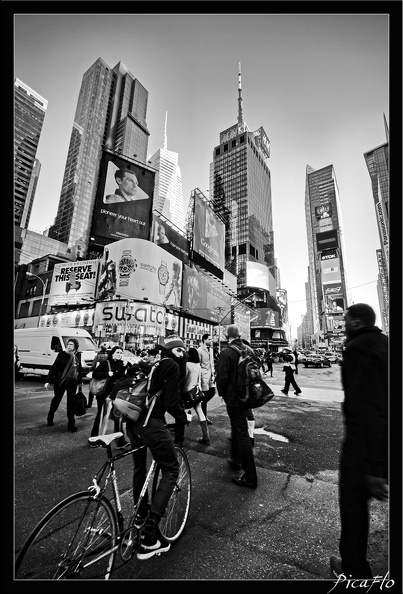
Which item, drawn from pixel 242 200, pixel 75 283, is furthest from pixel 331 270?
pixel 75 283

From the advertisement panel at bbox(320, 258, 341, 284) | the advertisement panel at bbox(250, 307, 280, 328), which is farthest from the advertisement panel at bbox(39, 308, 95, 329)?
the advertisement panel at bbox(320, 258, 341, 284)

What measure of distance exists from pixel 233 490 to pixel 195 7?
4.68m

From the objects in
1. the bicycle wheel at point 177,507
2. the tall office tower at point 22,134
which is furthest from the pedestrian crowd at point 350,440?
the tall office tower at point 22,134

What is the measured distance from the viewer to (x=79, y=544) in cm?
179

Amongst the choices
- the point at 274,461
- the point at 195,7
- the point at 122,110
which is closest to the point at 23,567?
the point at 274,461

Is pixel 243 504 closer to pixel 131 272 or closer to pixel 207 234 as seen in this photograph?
pixel 131 272

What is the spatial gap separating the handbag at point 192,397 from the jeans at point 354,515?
113 inches

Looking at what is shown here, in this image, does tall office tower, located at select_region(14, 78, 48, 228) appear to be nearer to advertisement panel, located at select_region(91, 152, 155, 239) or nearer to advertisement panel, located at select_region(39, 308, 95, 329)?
advertisement panel, located at select_region(91, 152, 155, 239)

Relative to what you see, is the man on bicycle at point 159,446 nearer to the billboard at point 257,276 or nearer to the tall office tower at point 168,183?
the billboard at point 257,276

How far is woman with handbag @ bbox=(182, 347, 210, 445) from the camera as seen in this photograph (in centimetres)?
476

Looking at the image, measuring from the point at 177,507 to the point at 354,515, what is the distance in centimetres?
172

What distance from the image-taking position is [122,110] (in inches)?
4993

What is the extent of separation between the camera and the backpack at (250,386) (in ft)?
11.8

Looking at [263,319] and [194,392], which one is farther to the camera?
[263,319]
